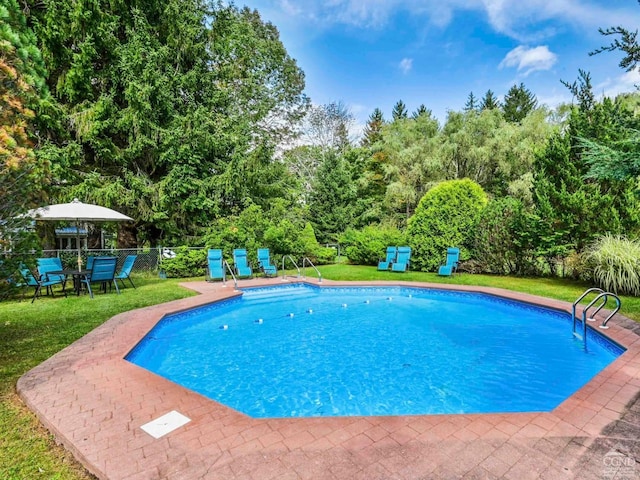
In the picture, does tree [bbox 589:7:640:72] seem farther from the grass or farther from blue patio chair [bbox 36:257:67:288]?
blue patio chair [bbox 36:257:67:288]

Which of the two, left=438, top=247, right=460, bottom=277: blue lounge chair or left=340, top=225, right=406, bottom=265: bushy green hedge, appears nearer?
left=438, top=247, right=460, bottom=277: blue lounge chair

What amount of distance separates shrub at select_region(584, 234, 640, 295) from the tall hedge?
466 centimetres

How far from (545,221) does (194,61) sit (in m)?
16.6

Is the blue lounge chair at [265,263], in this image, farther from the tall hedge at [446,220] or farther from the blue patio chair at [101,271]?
the tall hedge at [446,220]

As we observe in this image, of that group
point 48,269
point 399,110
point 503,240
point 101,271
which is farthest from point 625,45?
point 399,110

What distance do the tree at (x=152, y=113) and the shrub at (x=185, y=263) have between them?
2.47 m

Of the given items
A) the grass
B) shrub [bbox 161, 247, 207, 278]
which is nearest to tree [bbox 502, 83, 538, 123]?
shrub [bbox 161, 247, 207, 278]

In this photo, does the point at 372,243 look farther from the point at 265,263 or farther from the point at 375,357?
the point at 375,357

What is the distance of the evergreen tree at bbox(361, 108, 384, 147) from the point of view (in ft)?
115

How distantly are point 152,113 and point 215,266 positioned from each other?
25.2 ft

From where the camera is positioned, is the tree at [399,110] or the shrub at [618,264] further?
the tree at [399,110]

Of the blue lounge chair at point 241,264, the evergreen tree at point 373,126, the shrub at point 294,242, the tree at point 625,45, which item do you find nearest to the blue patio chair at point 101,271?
the blue lounge chair at point 241,264

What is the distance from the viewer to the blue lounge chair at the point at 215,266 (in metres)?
12.2

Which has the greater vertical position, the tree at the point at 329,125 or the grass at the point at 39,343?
the tree at the point at 329,125
